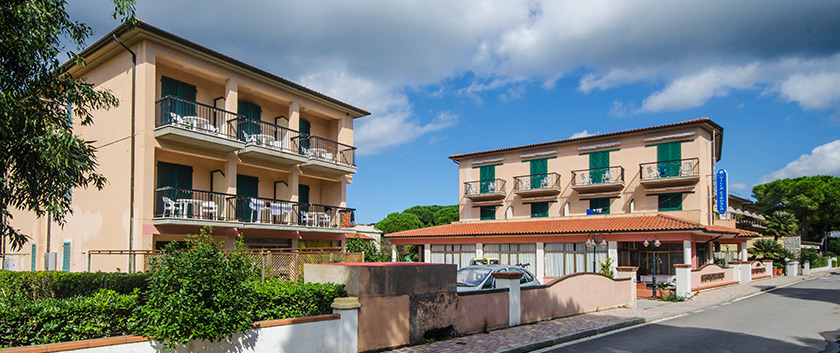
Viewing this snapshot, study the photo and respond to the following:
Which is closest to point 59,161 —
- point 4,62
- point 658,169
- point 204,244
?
point 4,62

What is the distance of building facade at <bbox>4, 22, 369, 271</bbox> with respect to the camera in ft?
60.1

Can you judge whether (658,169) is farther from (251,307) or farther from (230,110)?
(251,307)

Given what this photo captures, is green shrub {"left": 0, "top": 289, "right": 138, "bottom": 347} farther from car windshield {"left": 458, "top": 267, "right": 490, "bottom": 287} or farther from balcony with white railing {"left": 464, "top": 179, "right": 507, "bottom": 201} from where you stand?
balcony with white railing {"left": 464, "top": 179, "right": 507, "bottom": 201}

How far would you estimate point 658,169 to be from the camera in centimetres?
3278

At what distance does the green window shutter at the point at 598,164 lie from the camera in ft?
115

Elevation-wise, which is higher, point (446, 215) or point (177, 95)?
point (177, 95)

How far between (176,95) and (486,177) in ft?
82.5

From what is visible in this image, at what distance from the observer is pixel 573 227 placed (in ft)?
103

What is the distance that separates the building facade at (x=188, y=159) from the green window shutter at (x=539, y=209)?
16.7m

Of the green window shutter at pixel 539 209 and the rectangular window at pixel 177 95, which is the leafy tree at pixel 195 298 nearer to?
the rectangular window at pixel 177 95

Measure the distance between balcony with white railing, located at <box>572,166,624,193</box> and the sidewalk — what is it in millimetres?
14786

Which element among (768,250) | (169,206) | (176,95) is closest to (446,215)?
(768,250)

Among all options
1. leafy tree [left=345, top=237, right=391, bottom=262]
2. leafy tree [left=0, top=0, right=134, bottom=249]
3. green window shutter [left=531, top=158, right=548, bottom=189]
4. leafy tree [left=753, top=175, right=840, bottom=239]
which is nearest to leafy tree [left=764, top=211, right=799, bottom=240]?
leafy tree [left=753, top=175, right=840, bottom=239]

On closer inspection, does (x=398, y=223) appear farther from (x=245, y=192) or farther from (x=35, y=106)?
(x=35, y=106)
